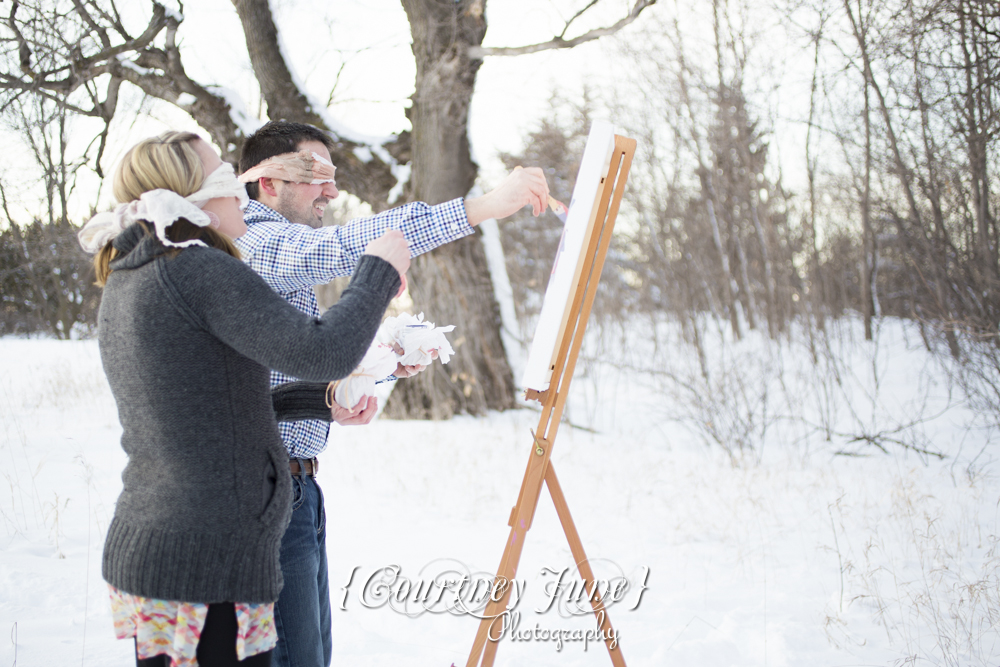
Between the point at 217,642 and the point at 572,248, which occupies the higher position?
the point at 572,248

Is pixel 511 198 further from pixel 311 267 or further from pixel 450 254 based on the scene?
pixel 450 254

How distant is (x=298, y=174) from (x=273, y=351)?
924 mm

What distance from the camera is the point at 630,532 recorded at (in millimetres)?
4023

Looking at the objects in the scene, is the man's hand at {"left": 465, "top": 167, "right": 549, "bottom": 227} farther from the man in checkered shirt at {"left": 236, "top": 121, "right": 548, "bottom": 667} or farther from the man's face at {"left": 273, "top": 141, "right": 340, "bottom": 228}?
the man's face at {"left": 273, "top": 141, "right": 340, "bottom": 228}

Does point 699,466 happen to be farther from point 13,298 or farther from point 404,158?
point 13,298

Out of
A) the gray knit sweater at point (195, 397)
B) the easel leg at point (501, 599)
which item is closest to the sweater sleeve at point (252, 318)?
the gray knit sweater at point (195, 397)

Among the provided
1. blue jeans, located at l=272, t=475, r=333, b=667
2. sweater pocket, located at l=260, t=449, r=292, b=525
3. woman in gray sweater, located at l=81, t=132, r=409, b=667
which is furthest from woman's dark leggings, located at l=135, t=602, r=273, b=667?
blue jeans, located at l=272, t=475, r=333, b=667

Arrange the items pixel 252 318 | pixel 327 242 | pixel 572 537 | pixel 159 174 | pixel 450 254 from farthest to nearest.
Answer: pixel 450 254
pixel 572 537
pixel 327 242
pixel 159 174
pixel 252 318

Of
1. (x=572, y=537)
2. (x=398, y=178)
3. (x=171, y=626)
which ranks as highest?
(x=398, y=178)

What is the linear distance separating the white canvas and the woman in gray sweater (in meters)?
0.82

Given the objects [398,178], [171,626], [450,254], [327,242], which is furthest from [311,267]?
[398,178]

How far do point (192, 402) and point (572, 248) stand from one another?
1177mm

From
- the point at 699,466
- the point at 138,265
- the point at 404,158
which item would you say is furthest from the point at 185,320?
the point at 404,158

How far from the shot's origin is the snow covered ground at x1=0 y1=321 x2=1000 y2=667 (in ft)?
8.87
